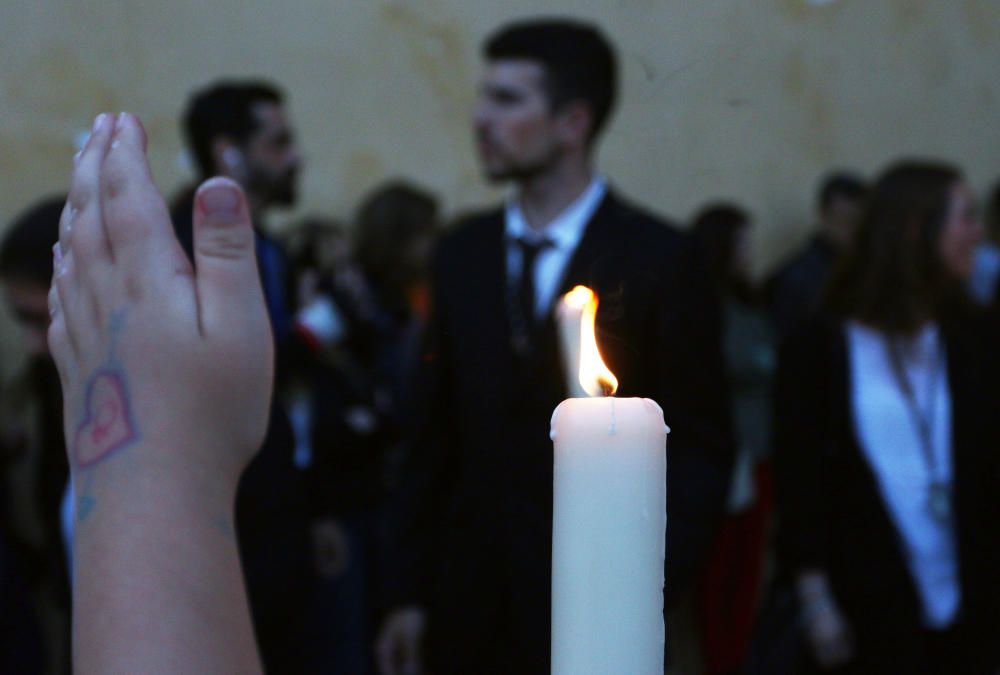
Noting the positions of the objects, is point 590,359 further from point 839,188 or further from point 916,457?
point 839,188

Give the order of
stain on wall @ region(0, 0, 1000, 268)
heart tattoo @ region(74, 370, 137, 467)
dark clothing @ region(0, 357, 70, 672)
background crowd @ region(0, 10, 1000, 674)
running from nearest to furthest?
heart tattoo @ region(74, 370, 137, 467), background crowd @ region(0, 10, 1000, 674), dark clothing @ region(0, 357, 70, 672), stain on wall @ region(0, 0, 1000, 268)

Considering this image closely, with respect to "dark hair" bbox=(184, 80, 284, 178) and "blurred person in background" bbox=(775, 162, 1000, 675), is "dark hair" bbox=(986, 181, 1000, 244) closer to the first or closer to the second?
"blurred person in background" bbox=(775, 162, 1000, 675)

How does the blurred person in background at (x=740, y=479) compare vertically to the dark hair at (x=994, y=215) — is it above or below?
below

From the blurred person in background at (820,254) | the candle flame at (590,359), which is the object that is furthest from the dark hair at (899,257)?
the candle flame at (590,359)

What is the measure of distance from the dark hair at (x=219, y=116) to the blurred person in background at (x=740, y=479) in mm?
1679

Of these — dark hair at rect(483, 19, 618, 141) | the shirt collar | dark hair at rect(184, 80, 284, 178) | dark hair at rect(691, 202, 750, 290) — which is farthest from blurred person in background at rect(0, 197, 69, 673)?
dark hair at rect(691, 202, 750, 290)

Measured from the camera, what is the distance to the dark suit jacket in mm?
1999

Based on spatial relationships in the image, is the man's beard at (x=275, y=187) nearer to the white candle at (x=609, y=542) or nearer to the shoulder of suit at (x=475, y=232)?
the shoulder of suit at (x=475, y=232)

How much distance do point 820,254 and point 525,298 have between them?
283 centimetres

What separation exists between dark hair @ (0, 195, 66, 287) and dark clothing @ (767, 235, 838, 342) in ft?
9.35

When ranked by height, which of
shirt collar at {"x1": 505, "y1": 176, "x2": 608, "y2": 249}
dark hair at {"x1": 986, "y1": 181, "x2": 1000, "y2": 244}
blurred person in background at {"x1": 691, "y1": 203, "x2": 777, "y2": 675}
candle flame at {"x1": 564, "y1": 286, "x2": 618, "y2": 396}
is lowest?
blurred person in background at {"x1": 691, "y1": 203, "x2": 777, "y2": 675}

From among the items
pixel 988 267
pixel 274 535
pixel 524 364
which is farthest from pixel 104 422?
pixel 988 267

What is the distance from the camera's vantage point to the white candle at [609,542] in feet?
1.82

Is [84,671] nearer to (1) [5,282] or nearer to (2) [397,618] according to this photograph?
(2) [397,618]
